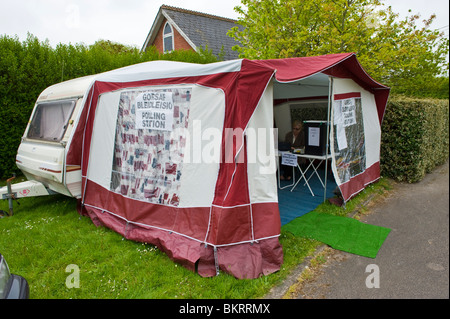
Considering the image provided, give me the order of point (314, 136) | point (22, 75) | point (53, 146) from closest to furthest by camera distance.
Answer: point (53, 146) < point (314, 136) < point (22, 75)

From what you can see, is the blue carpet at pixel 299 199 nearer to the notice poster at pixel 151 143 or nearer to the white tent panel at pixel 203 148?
the white tent panel at pixel 203 148

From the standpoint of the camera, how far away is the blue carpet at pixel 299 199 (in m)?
5.07

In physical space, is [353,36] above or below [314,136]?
above

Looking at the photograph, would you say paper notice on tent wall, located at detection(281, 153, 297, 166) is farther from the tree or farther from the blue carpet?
the tree

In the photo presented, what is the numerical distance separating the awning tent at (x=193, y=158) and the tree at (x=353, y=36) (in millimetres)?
3656

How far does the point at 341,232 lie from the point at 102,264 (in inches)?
128

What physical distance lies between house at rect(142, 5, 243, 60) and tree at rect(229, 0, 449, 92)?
6301 millimetres

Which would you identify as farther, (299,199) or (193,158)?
(299,199)

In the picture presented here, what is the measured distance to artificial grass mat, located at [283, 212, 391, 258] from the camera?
3.94 m

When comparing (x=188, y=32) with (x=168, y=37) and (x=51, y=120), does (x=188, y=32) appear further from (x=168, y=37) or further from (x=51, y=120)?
(x=51, y=120)

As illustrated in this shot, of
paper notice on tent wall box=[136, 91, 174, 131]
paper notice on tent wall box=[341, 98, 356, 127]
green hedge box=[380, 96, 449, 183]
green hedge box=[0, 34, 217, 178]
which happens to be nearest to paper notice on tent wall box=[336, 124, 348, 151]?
paper notice on tent wall box=[341, 98, 356, 127]

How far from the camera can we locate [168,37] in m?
16.8

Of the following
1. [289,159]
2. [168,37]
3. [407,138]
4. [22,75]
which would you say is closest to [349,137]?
[289,159]
